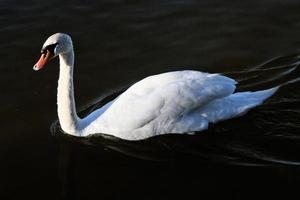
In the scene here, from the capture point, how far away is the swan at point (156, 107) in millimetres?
8133

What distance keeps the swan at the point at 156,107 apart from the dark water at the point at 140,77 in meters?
0.19

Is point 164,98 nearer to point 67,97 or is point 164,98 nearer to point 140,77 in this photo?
point 67,97

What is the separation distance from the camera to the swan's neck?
26.6 feet

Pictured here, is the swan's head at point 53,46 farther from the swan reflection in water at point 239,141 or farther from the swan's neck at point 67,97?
the swan reflection in water at point 239,141

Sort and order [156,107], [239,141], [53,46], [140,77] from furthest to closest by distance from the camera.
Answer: [140,77] < [239,141] < [156,107] < [53,46]

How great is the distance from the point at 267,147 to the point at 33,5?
6.97m

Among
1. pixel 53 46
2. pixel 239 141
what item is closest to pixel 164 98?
pixel 239 141

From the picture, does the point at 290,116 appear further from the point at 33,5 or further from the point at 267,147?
the point at 33,5

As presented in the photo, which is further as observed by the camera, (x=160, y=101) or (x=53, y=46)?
(x=160, y=101)

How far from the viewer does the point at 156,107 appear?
812 centimetres

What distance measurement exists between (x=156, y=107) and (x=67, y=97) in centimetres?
126

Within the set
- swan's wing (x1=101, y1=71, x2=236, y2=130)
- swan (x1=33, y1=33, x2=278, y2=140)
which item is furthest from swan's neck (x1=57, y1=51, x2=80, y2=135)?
swan's wing (x1=101, y1=71, x2=236, y2=130)

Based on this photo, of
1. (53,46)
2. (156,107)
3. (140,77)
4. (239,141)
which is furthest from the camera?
(140,77)

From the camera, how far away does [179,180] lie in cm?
761
